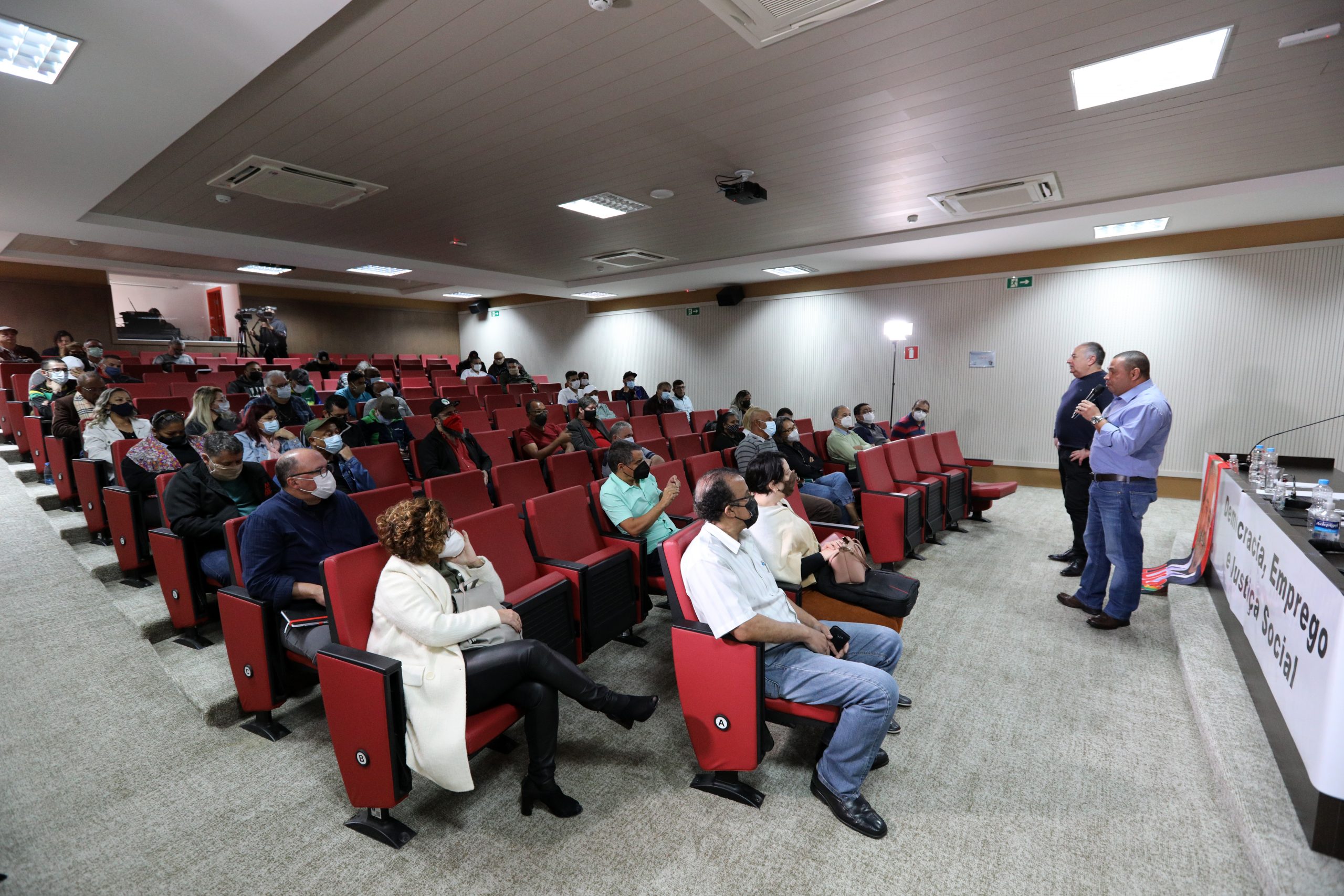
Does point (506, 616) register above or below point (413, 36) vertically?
below

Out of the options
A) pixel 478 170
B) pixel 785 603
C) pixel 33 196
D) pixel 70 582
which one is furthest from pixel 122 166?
pixel 785 603

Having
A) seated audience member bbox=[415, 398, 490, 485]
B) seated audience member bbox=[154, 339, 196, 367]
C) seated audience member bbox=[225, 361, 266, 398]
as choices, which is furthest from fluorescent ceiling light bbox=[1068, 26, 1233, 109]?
seated audience member bbox=[154, 339, 196, 367]

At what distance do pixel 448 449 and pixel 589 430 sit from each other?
1608mm

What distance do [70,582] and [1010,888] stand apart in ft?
14.6

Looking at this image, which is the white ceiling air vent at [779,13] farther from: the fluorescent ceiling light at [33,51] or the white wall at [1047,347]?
the white wall at [1047,347]

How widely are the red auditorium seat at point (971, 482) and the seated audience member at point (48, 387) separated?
8.07 m

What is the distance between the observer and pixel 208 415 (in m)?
4.20

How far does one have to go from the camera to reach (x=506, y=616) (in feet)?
7.16

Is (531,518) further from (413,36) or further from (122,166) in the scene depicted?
(122,166)

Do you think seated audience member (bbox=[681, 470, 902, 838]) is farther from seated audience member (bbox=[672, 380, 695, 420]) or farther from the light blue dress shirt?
seated audience member (bbox=[672, 380, 695, 420])

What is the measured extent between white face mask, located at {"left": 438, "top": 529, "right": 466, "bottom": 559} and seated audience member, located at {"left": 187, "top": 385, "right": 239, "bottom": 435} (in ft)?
9.84

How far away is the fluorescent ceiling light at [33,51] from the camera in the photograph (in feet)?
8.63

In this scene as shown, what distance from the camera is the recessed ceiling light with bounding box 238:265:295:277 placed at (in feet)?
29.2

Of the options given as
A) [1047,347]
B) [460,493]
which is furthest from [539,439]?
[1047,347]
